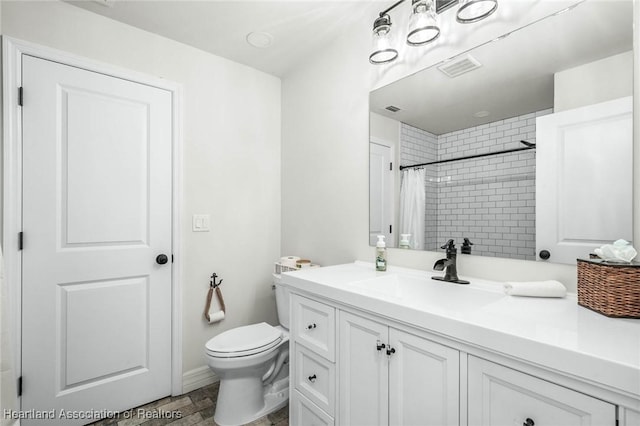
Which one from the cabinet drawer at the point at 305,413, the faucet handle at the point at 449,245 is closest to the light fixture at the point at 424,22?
the faucet handle at the point at 449,245

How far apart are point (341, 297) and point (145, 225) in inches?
56.2

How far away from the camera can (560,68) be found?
3.88 ft

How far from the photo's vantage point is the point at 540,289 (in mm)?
1106

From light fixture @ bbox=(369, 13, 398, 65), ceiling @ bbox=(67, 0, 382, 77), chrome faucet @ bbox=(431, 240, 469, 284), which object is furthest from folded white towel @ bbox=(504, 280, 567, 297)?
ceiling @ bbox=(67, 0, 382, 77)

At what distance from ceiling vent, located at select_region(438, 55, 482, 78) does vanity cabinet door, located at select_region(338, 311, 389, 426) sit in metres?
1.21

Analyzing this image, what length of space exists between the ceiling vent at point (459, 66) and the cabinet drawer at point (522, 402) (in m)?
1.24

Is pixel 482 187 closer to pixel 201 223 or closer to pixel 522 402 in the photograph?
pixel 522 402

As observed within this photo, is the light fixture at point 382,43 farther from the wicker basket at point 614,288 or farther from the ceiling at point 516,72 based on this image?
the wicker basket at point 614,288

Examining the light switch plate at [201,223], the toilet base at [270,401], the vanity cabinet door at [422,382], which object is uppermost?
the light switch plate at [201,223]

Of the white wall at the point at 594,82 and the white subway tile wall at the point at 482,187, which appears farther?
the white subway tile wall at the point at 482,187

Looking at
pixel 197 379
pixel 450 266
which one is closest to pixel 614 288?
pixel 450 266

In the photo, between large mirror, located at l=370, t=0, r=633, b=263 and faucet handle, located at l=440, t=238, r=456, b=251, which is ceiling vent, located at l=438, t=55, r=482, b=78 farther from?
faucet handle, located at l=440, t=238, r=456, b=251

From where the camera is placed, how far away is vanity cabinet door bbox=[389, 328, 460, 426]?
92 centimetres

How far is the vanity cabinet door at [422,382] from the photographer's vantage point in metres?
0.92
